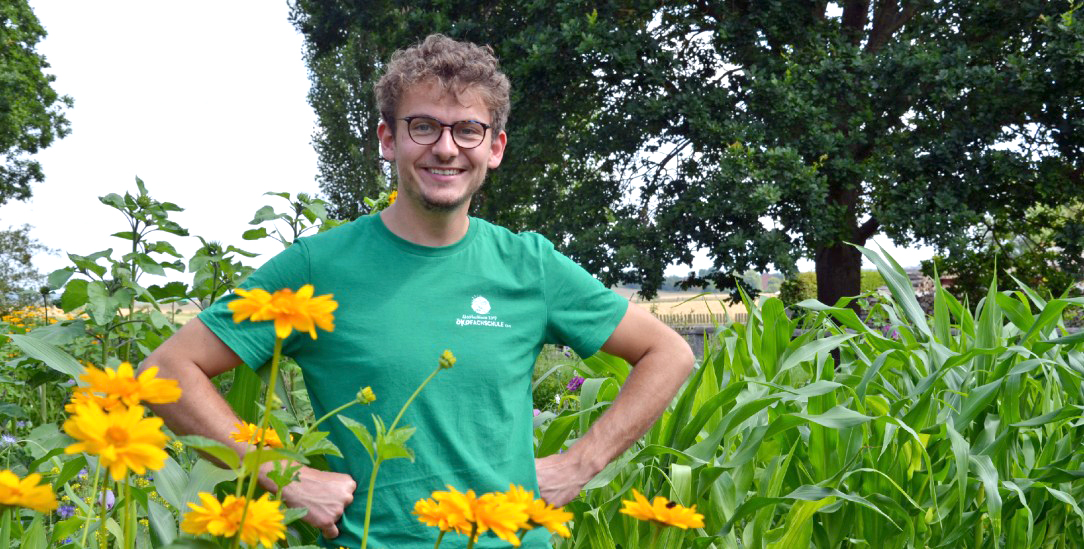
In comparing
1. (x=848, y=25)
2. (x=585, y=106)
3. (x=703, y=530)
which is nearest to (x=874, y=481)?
(x=703, y=530)

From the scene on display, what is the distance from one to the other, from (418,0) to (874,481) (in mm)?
10870

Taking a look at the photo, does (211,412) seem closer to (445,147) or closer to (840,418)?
(445,147)

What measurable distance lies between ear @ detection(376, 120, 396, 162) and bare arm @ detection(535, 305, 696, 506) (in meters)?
0.58

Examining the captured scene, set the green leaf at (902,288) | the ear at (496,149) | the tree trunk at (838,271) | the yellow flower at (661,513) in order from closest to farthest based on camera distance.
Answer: the yellow flower at (661,513), the ear at (496,149), the green leaf at (902,288), the tree trunk at (838,271)

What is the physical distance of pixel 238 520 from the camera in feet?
2.74

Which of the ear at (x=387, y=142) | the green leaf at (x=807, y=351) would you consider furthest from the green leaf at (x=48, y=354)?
the green leaf at (x=807, y=351)

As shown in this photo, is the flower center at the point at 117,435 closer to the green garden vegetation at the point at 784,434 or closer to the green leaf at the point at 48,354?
the green garden vegetation at the point at 784,434

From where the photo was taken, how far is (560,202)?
12469mm

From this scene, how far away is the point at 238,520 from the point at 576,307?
111 centimetres

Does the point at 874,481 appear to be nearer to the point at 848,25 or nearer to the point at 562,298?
the point at 562,298

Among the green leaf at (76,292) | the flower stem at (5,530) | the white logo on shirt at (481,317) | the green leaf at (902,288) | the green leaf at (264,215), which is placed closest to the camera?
the flower stem at (5,530)

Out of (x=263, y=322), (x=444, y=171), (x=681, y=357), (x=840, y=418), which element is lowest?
(x=840, y=418)

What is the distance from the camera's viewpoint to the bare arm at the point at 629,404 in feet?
5.89

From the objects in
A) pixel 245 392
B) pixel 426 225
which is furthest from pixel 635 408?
pixel 245 392
